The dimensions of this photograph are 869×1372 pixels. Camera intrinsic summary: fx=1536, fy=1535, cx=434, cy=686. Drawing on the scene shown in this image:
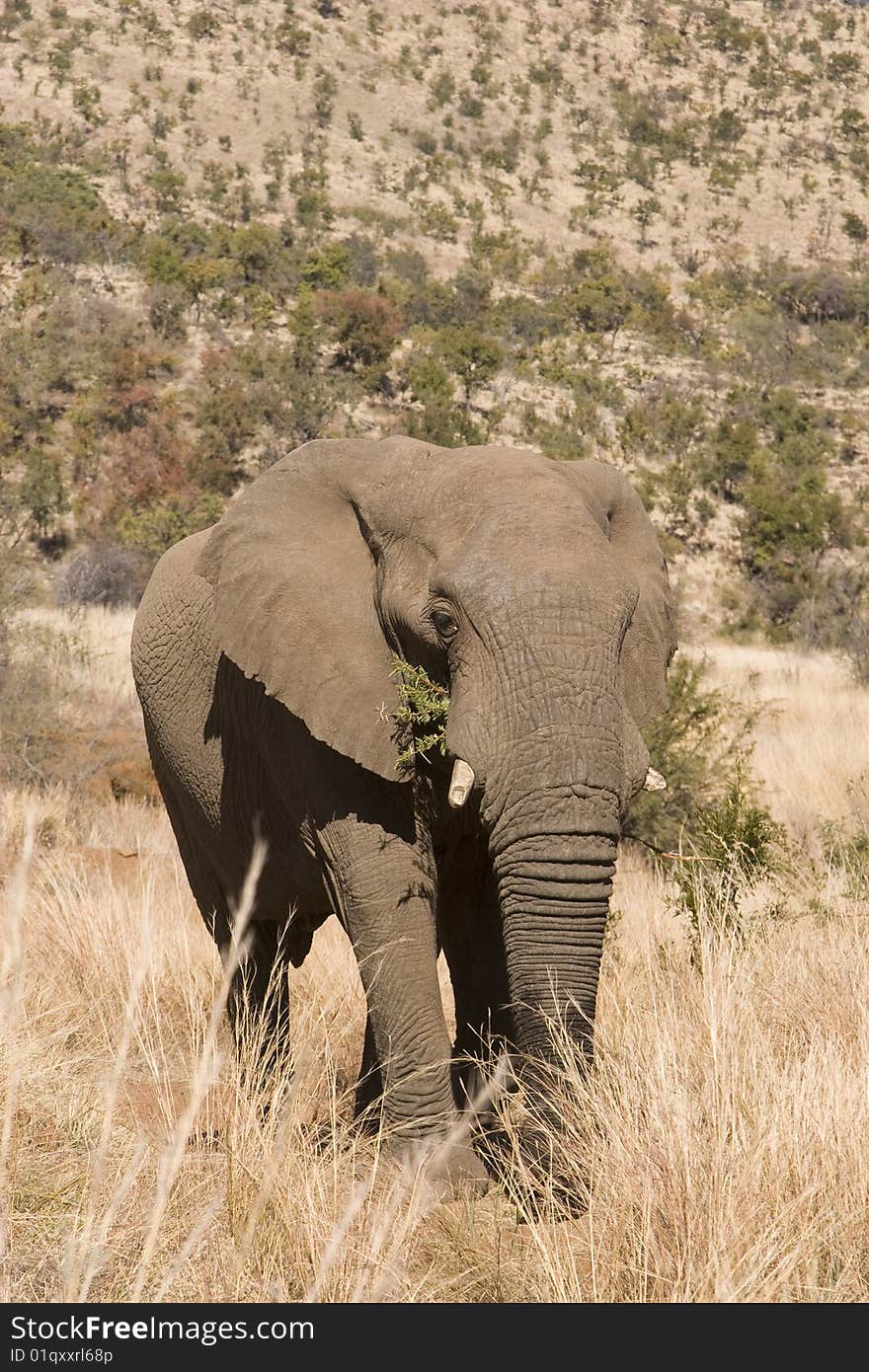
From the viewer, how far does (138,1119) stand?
4.94 m

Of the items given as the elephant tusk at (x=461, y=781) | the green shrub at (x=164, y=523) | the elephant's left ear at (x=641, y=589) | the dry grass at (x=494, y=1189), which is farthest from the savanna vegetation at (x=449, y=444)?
the elephant's left ear at (x=641, y=589)

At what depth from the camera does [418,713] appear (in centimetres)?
443

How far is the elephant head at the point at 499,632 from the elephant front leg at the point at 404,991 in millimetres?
362

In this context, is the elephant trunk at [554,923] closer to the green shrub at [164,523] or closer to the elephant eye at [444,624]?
the elephant eye at [444,624]

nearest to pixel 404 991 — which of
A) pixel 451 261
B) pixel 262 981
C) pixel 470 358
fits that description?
pixel 262 981

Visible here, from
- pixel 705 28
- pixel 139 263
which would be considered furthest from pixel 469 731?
pixel 705 28

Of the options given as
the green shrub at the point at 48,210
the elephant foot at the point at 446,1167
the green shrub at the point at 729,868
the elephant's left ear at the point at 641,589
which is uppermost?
the elephant's left ear at the point at 641,589

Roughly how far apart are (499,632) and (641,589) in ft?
3.31

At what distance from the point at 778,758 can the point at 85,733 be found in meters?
5.77

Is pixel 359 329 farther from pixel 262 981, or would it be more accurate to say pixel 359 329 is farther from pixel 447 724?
pixel 447 724

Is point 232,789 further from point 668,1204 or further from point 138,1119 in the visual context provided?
point 668,1204

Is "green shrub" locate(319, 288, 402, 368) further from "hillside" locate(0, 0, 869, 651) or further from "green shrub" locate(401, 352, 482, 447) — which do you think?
"green shrub" locate(401, 352, 482, 447)

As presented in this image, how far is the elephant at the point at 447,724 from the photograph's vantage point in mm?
3994

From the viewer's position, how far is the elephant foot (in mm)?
4551
